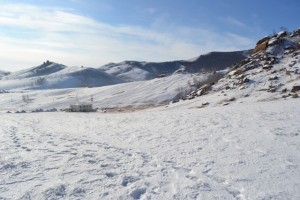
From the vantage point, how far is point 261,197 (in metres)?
6.88

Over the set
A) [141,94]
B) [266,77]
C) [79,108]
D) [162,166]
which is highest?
[266,77]

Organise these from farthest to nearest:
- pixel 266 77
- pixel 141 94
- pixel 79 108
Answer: pixel 141 94 → pixel 79 108 → pixel 266 77

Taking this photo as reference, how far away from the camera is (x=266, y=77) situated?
39000 mm

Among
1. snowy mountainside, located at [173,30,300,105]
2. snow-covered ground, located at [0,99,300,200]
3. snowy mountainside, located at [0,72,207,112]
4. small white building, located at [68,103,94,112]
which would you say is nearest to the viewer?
snow-covered ground, located at [0,99,300,200]

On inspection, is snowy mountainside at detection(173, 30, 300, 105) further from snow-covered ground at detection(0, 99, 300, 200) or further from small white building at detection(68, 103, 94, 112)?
small white building at detection(68, 103, 94, 112)

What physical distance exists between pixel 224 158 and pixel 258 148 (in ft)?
5.88

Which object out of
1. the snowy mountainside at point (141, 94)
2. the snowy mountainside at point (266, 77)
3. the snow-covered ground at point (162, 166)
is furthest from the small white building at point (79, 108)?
the snow-covered ground at point (162, 166)

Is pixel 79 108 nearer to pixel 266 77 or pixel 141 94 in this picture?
pixel 266 77

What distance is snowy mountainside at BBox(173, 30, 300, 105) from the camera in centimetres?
3303

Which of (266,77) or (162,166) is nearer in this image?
(162,166)

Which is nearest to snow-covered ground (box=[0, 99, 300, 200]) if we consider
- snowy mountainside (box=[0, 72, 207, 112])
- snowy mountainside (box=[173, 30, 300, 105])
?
snowy mountainside (box=[173, 30, 300, 105])

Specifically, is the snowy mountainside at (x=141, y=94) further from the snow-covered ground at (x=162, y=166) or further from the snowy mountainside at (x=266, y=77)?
the snow-covered ground at (x=162, y=166)

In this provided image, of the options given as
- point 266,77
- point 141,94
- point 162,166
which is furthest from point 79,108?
point 162,166

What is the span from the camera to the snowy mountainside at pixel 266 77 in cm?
3303
